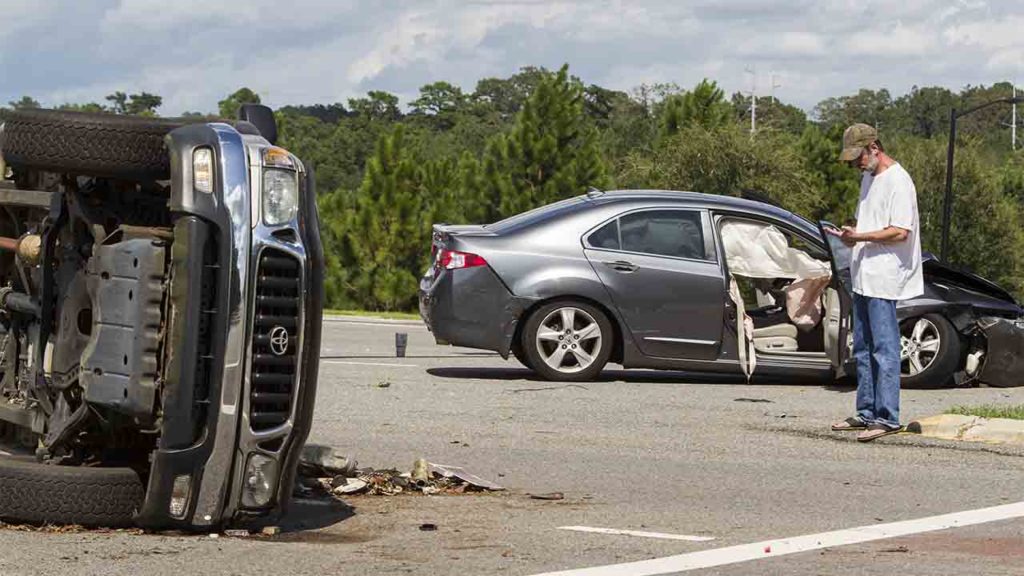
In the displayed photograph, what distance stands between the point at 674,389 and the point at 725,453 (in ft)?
11.4

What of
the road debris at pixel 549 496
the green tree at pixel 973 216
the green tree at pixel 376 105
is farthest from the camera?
the green tree at pixel 376 105

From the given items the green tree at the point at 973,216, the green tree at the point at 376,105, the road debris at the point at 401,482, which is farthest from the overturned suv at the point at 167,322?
the green tree at the point at 376,105

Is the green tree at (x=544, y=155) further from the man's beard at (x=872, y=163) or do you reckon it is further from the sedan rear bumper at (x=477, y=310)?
the man's beard at (x=872, y=163)

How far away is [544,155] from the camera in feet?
156

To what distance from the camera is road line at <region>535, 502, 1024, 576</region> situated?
6.00 meters

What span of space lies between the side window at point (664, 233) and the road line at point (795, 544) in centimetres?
590

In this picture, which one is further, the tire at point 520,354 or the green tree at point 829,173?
the green tree at point 829,173

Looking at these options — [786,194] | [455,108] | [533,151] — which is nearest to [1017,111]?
[455,108]

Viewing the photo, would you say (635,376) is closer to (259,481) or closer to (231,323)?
(259,481)

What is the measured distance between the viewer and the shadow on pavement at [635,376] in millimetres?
13812

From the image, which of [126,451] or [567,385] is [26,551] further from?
[567,385]

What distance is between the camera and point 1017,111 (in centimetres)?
16825

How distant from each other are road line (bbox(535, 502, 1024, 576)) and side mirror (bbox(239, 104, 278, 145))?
2.50 metres

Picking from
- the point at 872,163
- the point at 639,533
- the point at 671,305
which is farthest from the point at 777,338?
the point at 639,533
